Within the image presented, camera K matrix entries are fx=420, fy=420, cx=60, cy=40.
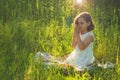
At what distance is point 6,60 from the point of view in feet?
13.8

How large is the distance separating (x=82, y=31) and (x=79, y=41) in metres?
0.28

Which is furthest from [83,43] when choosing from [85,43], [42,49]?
[42,49]

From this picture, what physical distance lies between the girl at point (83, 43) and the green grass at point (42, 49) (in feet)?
0.63

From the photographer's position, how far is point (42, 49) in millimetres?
5371

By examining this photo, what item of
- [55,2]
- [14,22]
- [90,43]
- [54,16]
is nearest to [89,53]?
[90,43]

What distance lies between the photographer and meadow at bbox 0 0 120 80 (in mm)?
4102

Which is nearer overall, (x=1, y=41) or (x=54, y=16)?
(x=1, y=41)

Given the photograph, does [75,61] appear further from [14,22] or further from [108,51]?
[14,22]

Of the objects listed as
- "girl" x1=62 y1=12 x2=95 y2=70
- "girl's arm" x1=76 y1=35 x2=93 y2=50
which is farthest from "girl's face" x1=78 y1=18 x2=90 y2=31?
"girl's arm" x1=76 y1=35 x2=93 y2=50

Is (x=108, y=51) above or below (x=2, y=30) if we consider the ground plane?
below

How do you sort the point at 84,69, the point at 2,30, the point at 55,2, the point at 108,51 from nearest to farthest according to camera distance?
the point at 84,69, the point at 2,30, the point at 108,51, the point at 55,2

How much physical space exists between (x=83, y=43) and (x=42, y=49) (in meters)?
0.53

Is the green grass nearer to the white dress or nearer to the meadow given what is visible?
the meadow

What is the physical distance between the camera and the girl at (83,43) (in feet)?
17.0
